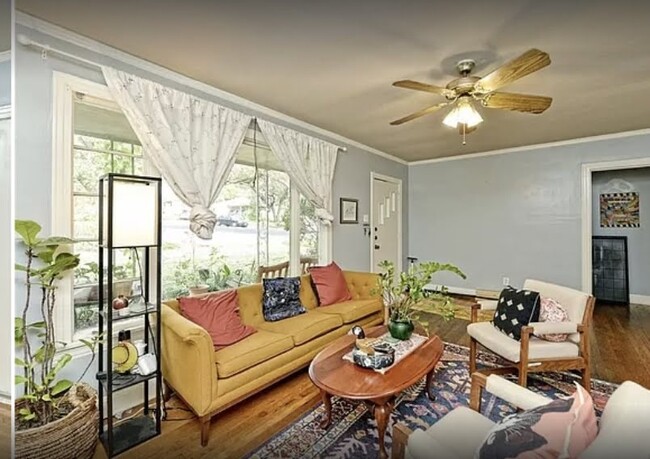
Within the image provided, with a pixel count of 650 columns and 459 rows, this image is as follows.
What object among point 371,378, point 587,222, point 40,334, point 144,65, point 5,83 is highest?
point 144,65

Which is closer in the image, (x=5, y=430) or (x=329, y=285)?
(x=5, y=430)

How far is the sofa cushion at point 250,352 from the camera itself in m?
2.17

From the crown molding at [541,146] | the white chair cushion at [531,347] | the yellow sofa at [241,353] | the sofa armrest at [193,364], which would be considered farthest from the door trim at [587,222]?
the sofa armrest at [193,364]

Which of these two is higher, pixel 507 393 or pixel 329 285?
pixel 329 285

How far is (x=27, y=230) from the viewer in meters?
1.74

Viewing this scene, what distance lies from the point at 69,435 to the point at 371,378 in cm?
154

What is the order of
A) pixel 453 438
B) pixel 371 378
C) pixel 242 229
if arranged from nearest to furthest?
1. pixel 453 438
2. pixel 371 378
3. pixel 242 229

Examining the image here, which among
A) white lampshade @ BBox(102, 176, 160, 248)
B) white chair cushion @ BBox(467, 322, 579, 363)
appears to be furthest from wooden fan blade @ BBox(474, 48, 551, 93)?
white lampshade @ BBox(102, 176, 160, 248)

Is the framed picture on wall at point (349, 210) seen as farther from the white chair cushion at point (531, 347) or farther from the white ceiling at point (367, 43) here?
the white chair cushion at point (531, 347)

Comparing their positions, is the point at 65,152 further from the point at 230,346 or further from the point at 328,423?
the point at 328,423

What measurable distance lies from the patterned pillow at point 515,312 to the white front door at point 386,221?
8.58 ft

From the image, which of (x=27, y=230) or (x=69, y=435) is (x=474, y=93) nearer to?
(x=27, y=230)

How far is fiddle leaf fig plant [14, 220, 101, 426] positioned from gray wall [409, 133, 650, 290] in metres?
5.44

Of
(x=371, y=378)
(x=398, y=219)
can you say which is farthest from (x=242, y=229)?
(x=398, y=219)
